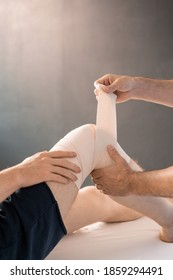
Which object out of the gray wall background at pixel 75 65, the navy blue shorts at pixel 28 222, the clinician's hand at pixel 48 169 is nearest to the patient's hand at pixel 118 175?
the clinician's hand at pixel 48 169

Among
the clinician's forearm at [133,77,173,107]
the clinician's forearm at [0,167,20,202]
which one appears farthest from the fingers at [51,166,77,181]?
the clinician's forearm at [133,77,173,107]

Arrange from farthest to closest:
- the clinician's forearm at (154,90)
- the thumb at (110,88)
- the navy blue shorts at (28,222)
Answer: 1. the clinician's forearm at (154,90)
2. the thumb at (110,88)
3. the navy blue shorts at (28,222)

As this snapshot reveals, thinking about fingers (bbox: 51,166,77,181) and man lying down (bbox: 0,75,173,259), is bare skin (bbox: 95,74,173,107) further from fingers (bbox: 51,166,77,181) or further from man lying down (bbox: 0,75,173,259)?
fingers (bbox: 51,166,77,181)

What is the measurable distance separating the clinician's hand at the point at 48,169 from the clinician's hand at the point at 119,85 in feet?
1.25

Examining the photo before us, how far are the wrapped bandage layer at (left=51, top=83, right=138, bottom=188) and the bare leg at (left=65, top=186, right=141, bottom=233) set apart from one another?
245mm

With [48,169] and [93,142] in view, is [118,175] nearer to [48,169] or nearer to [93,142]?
[93,142]

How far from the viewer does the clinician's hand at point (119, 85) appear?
138cm

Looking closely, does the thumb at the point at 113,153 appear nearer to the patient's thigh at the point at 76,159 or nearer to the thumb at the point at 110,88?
the patient's thigh at the point at 76,159

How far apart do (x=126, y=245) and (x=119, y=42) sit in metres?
1.56

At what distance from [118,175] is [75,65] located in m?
1.51
